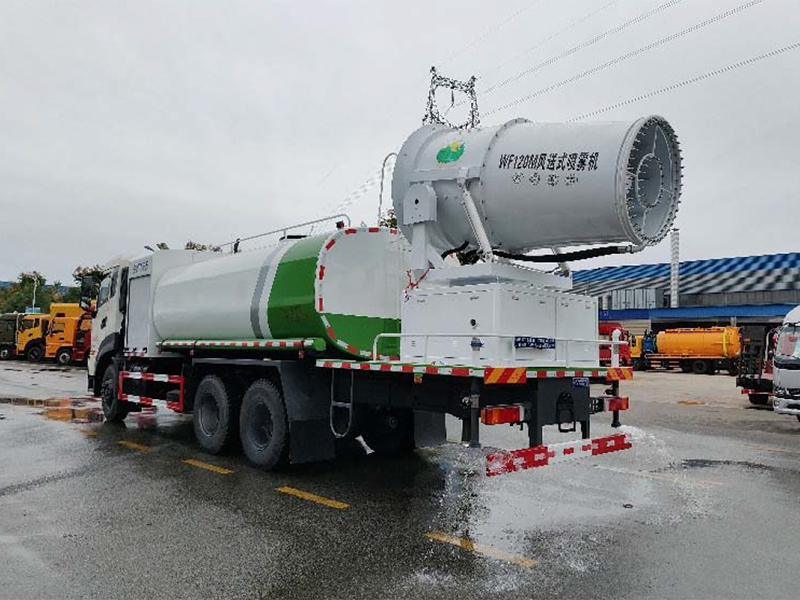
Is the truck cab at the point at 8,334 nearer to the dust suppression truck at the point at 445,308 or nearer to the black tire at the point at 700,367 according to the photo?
the dust suppression truck at the point at 445,308

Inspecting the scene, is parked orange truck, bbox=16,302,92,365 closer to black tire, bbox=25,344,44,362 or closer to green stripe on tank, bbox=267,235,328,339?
black tire, bbox=25,344,44,362

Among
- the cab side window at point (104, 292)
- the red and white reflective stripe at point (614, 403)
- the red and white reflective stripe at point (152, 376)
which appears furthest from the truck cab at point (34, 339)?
the red and white reflective stripe at point (614, 403)

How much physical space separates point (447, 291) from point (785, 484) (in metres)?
4.96

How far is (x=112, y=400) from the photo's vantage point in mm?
12594

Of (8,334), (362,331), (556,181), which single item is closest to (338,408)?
(362,331)

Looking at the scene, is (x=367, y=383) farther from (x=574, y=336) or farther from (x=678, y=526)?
(x=678, y=526)

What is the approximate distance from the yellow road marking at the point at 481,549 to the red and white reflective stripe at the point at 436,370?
1.41 meters

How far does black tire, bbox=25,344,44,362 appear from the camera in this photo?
38.3 metres

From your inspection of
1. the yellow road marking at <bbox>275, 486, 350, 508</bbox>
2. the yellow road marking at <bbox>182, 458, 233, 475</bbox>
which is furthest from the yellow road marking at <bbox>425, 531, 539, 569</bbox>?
the yellow road marking at <bbox>182, 458, 233, 475</bbox>

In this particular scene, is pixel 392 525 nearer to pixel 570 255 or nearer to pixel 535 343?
pixel 535 343

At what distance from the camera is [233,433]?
9.20 m

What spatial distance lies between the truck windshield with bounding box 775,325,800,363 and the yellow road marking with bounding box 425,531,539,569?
11.1 m

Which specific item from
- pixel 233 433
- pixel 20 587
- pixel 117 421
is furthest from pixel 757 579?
pixel 117 421

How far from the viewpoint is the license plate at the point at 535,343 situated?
6395 mm
